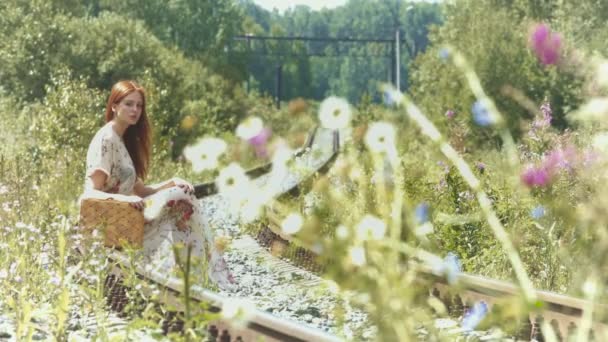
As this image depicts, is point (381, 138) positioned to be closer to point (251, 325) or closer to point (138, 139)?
point (251, 325)

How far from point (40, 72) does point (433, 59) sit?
15.5m

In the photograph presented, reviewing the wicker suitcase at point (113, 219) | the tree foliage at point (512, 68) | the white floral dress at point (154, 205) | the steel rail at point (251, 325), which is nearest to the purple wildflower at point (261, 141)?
the steel rail at point (251, 325)

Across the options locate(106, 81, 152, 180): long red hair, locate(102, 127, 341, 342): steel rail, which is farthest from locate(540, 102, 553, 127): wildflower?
locate(102, 127, 341, 342): steel rail

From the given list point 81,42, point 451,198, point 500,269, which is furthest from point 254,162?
point 500,269

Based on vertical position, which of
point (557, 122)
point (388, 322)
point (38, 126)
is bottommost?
point (388, 322)

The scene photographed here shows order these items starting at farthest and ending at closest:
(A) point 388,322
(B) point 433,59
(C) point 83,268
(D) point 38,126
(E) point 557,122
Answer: (B) point 433,59, (E) point 557,122, (D) point 38,126, (C) point 83,268, (A) point 388,322

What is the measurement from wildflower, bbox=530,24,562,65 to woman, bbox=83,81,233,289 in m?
3.05

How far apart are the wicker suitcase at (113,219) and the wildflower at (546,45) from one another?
3067 millimetres

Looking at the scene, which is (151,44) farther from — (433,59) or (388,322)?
(388,322)

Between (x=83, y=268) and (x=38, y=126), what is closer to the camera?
(x=83, y=268)

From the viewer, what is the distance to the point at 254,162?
24.9 m

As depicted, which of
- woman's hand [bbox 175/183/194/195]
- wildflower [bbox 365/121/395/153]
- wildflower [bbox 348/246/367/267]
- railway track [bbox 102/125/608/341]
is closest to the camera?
wildflower [bbox 348/246/367/267]

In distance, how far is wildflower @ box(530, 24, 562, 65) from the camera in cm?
421

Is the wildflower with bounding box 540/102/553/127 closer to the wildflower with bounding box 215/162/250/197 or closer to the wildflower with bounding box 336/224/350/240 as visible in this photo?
the wildflower with bounding box 215/162/250/197
